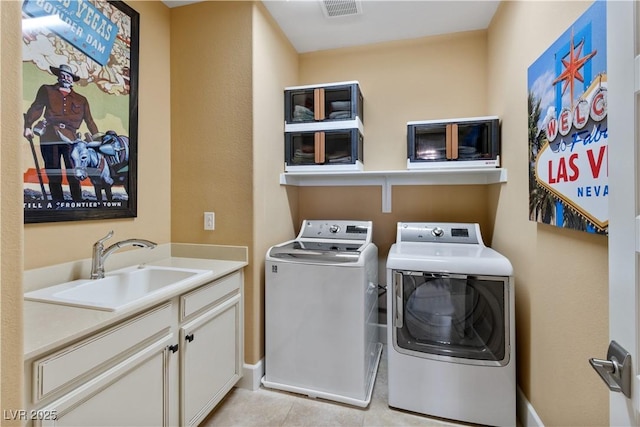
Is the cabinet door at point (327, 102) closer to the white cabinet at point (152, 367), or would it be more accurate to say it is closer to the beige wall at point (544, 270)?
the beige wall at point (544, 270)

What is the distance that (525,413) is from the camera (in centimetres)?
164

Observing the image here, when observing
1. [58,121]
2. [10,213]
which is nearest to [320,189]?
[58,121]

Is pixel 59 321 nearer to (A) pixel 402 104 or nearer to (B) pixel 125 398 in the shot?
(B) pixel 125 398

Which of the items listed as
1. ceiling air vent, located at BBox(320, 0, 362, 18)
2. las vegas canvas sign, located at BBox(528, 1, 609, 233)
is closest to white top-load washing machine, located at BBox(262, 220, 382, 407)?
las vegas canvas sign, located at BBox(528, 1, 609, 233)

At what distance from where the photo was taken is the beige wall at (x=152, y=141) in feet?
5.86

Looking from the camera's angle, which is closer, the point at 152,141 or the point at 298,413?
the point at 298,413

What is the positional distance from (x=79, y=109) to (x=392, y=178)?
82.8 inches

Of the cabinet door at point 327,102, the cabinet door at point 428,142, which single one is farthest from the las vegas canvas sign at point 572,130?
the cabinet door at point 327,102

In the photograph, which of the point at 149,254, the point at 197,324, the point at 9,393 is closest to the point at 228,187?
the point at 149,254

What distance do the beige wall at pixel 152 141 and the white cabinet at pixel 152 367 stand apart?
66 centimetres

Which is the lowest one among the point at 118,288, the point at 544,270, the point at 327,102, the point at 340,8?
the point at 118,288

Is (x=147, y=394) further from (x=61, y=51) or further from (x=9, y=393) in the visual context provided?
(x=61, y=51)

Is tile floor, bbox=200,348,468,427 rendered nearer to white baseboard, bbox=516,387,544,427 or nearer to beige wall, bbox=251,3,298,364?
beige wall, bbox=251,3,298,364

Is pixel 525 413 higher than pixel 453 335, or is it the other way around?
pixel 453 335
